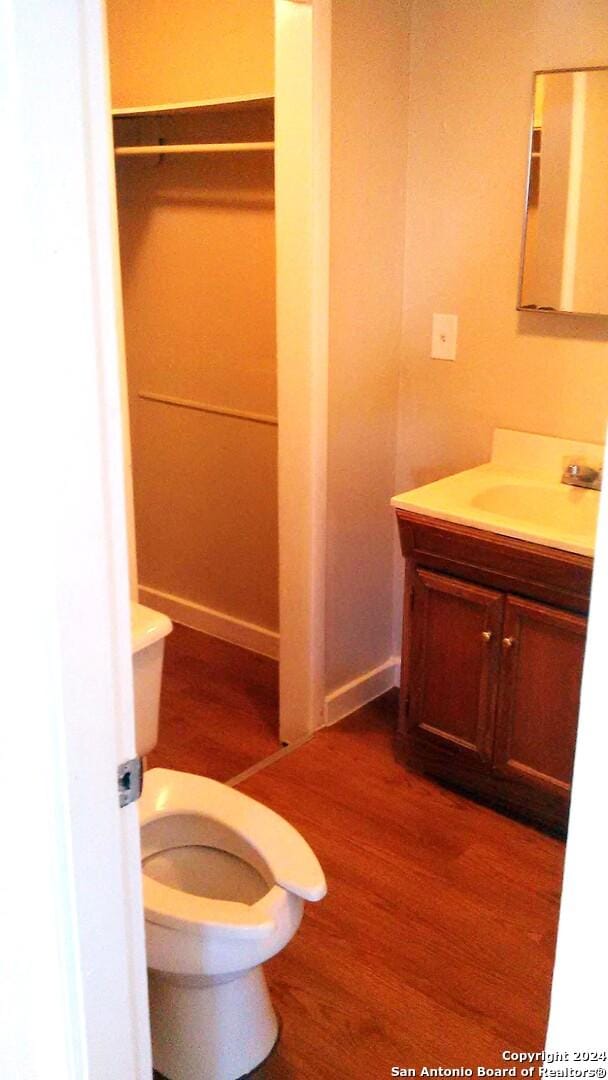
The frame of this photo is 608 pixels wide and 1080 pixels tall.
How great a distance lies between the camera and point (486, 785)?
267cm

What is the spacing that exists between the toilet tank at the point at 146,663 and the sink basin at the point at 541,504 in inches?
42.1

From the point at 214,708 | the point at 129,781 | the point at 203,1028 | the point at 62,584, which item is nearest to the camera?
the point at 62,584

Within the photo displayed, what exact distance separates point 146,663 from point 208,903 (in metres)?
0.44

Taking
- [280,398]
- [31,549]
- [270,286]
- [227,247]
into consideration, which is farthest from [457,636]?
[31,549]

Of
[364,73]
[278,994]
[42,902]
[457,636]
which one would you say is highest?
[364,73]

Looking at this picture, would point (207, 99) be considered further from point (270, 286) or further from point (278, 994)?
point (278, 994)

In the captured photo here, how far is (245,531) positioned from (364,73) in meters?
1.55

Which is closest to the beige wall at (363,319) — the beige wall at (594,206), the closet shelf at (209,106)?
the closet shelf at (209,106)

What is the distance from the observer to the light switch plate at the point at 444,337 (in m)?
2.88

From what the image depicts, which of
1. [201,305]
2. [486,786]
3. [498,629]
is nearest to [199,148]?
[201,305]

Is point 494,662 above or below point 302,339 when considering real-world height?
below

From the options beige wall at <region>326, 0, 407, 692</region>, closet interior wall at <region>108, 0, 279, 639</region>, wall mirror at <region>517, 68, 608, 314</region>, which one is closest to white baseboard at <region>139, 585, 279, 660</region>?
closet interior wall at <region>108, 0, 279, 639</region>

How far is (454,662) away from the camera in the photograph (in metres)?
2.64

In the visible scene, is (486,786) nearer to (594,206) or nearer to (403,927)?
(403,927)
